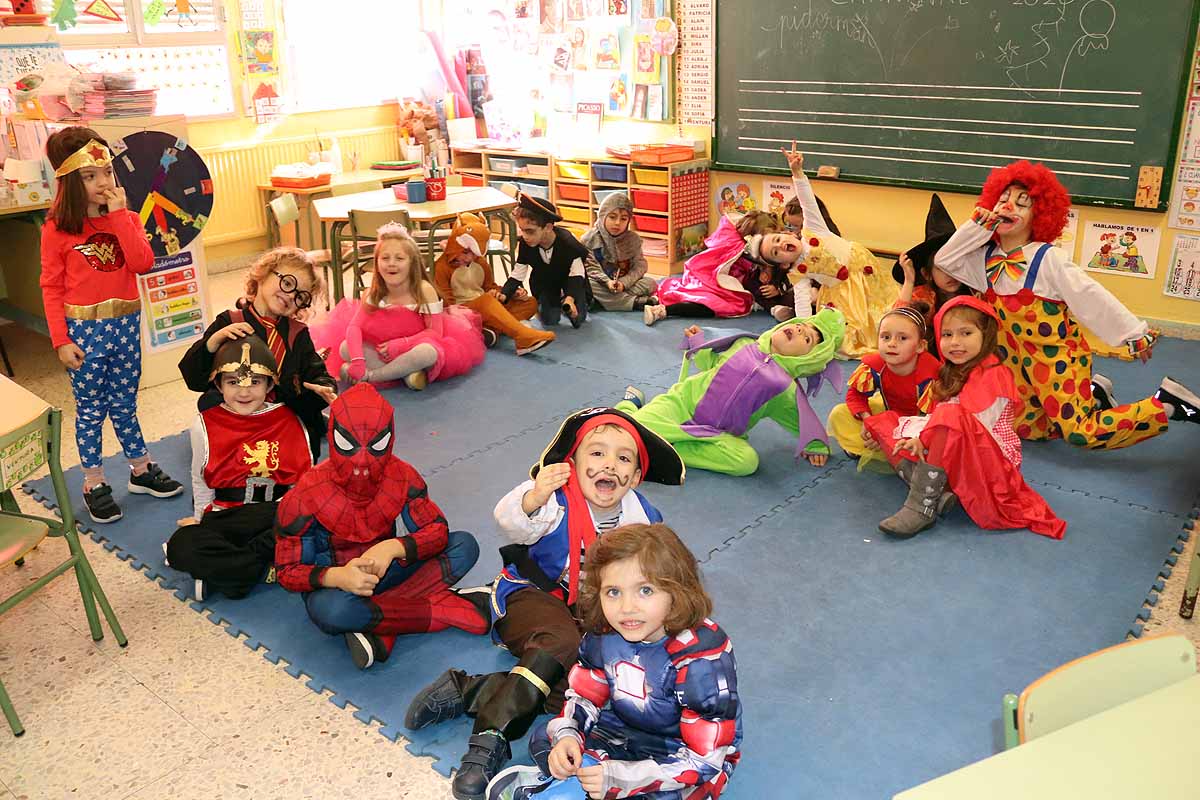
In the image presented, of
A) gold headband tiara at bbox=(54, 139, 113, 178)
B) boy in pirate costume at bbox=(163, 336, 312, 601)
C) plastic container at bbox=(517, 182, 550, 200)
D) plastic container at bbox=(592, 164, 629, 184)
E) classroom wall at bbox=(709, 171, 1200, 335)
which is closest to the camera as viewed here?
boy in pirate costume at bbox=(163, 336, 312, 601)

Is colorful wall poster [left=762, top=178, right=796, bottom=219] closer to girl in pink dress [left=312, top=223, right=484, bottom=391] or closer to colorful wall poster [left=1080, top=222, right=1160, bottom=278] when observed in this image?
colorful wall poster [left=1080, top=222, right=1160, bottom=278]

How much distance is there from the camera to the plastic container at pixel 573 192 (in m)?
7.58

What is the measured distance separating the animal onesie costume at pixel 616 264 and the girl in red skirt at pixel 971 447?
2814mm

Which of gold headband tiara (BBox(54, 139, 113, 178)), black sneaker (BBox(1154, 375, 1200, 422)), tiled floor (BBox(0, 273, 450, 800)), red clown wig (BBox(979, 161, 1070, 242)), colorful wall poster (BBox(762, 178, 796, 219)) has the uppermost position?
gold headband tiara (BBox(54, 139, 113, 178))

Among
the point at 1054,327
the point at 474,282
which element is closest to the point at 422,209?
the point at 474,282

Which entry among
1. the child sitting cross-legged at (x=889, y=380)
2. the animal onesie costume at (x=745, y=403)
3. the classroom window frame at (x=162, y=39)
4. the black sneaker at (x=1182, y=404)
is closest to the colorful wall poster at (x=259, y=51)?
the classroom window frame at (x=162, y=39)

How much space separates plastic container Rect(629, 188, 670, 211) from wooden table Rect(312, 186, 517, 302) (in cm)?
113

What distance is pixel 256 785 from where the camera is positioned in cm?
243

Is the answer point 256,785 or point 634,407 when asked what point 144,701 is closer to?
point 256,785

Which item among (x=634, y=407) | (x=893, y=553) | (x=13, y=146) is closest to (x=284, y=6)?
(x=13, y=146)

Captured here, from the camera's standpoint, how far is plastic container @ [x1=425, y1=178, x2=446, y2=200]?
6.11 meters

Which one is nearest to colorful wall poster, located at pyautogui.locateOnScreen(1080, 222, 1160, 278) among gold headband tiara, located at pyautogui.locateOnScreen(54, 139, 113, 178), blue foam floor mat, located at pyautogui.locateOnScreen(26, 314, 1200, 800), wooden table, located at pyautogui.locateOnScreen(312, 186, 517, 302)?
blue foam floor mat, located at pyautogui.locateOnScreen(26, 314, 1200, 800)

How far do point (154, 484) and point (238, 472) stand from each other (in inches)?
29.7

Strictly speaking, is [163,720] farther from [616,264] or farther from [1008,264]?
[616,264]
